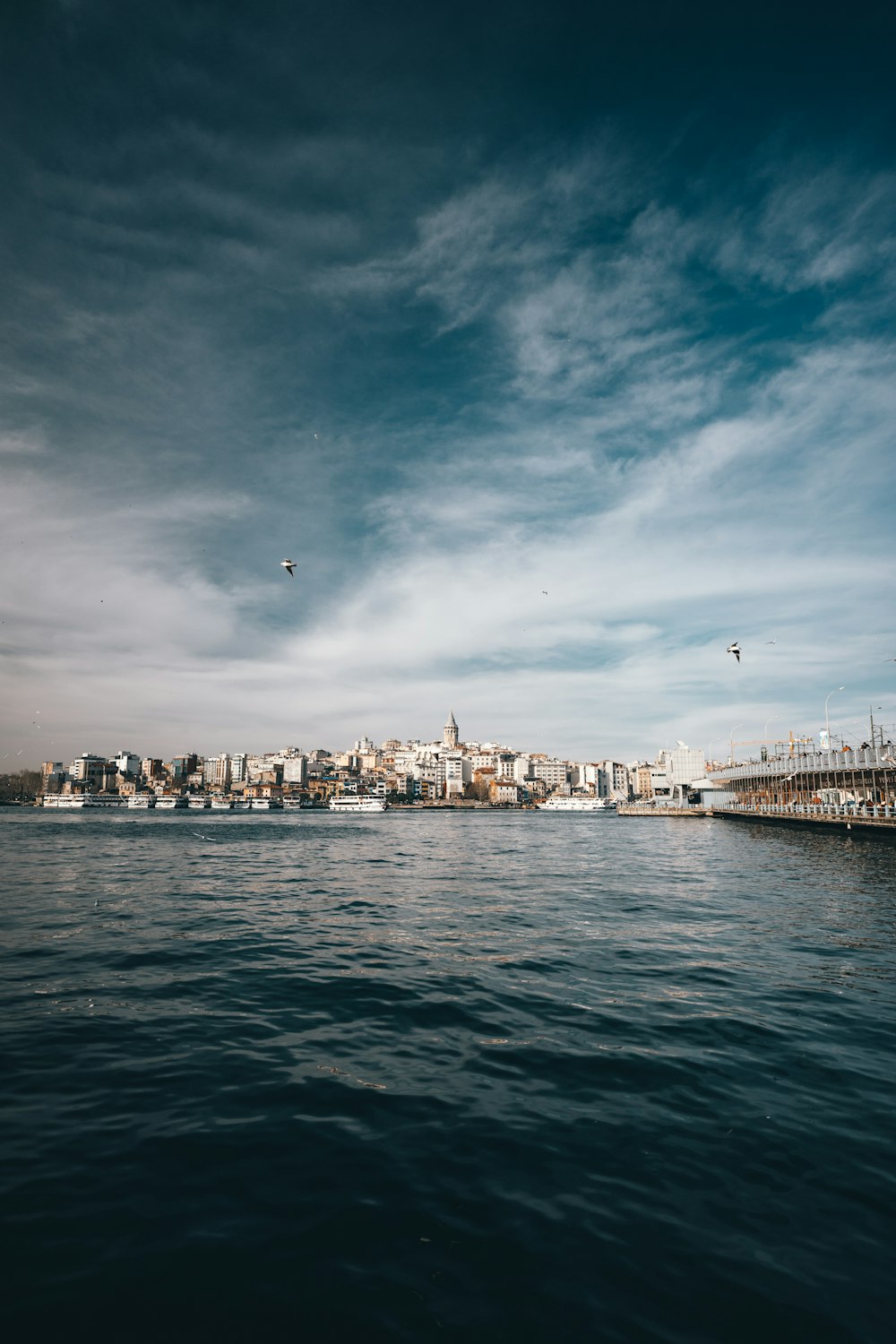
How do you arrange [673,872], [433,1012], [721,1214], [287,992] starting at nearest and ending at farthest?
[721,1214], [433,1012], [287,992], [673,872]

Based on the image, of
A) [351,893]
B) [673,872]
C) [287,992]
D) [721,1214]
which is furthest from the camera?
[673,872]

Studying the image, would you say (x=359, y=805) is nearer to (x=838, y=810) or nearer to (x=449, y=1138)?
(x=838, y=810)

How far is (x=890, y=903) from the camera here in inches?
1012

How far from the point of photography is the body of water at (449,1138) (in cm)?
525

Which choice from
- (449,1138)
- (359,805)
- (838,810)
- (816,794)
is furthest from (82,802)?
(449,1138)

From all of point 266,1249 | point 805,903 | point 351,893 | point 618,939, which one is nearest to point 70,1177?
point 266,1249

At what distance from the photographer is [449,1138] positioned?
7.71 m

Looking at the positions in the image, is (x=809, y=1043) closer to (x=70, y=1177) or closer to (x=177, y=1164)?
(x=177, y=1164)

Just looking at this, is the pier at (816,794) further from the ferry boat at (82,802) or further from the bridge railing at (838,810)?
the ferry boat at (82,802)

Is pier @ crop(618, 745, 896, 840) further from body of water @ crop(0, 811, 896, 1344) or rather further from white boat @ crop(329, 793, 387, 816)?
white boat @ crop(329, 793, 387, 816)

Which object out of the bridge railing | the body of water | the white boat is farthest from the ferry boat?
the body of water

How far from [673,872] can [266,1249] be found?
116 feet

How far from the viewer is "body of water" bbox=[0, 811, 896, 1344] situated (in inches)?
207

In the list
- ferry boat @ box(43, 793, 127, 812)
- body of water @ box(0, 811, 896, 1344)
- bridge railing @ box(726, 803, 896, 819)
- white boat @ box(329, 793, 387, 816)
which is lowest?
white boat @ box(329, 793, 387, 816)
